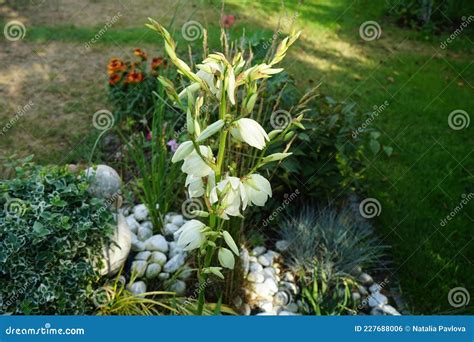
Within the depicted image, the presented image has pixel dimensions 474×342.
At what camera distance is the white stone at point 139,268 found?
3.23 metres

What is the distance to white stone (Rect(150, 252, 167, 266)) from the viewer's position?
3326mm

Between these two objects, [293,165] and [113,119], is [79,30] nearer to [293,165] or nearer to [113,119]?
[113,119]

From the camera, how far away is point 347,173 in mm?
3836

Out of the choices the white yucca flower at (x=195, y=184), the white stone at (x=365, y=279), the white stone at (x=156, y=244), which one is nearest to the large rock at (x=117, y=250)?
the white stone at (x=156, y=244)

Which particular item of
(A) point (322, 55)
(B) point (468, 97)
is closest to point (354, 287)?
(B) point (468, 97)

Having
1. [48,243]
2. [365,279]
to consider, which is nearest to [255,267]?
[365,279]

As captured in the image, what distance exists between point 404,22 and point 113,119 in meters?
3.91

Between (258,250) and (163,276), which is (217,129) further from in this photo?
(258,250)

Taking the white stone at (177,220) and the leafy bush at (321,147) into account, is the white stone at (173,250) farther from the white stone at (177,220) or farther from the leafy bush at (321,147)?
the leafy bush at (321,147)

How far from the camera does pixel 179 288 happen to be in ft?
10.6

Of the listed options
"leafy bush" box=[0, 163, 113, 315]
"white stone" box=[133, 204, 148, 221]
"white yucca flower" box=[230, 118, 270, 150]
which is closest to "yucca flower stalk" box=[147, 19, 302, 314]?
"white yucca flower" box=[230, 118, 270, 150]

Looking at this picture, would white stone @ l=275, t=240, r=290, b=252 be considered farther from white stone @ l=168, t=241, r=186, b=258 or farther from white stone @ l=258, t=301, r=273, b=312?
white stone @ l=168, t=241, r=186, b=258

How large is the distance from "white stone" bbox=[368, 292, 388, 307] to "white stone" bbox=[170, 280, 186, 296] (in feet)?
3.66

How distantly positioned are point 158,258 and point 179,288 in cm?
23
